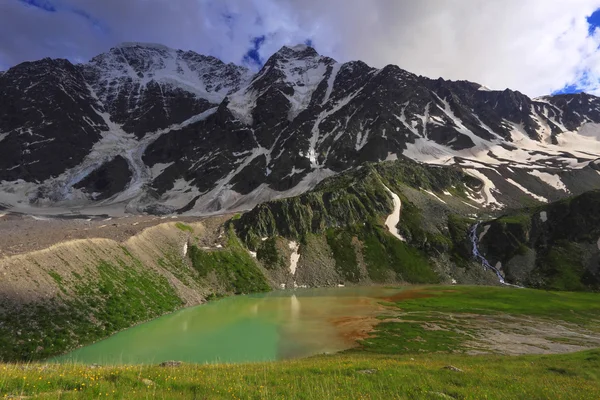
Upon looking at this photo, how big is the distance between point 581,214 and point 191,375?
6414 inches

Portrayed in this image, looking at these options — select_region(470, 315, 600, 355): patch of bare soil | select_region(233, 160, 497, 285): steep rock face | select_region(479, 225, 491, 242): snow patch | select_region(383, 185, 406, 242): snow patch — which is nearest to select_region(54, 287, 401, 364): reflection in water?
select_region(470, 315, 600, 355): patch of bare soil

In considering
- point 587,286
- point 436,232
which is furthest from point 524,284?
point 436,232

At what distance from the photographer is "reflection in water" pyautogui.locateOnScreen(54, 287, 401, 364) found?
44.0 meters

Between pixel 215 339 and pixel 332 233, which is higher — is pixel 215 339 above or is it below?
below

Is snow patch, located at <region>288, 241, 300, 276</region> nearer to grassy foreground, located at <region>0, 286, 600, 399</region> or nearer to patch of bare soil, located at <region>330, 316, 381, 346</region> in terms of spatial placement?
patch of bare soil, located at <region>330, 316, 381, 346</region>

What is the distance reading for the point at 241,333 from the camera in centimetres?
5634

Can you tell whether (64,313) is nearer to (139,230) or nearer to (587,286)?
(139,230)

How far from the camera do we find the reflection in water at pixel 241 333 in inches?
1734

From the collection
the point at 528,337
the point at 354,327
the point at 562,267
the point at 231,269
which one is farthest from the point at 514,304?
the point at 231,269

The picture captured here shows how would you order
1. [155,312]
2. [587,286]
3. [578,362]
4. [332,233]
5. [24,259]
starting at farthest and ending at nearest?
[332,233]
[587,286]
[155,312]
[24,259]
[578,362]

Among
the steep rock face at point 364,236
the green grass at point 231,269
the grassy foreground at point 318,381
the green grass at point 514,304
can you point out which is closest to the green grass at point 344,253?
the steep rock face at point 364,236

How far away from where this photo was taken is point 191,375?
2022 centimetres

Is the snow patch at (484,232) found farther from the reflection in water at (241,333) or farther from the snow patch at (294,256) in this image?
the reflection in water at (241,333)

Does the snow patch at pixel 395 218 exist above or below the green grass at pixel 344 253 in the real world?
above
